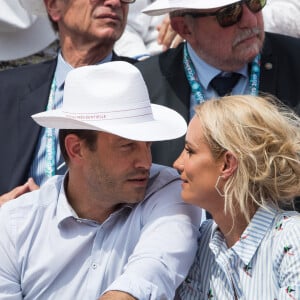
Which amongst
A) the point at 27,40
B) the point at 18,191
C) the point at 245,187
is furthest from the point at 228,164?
the point at 27,40

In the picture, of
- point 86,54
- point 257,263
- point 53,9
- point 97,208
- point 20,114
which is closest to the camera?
point 257,263

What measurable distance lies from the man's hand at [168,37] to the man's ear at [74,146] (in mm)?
1335

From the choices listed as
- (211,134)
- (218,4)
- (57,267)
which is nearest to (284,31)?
(218,4)

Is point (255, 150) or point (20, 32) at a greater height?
point (255, 150)

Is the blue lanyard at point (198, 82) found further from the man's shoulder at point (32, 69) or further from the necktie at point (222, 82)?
the man's shoulder at point (32, 69)

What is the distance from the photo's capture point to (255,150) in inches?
115

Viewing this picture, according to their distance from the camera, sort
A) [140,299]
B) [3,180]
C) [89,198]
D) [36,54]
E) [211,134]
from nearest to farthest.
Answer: [140,299], [211,134], [89,198], [3,180], [36,54]

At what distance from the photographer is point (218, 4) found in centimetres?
381

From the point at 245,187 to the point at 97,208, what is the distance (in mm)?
549

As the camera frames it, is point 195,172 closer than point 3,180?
Yes

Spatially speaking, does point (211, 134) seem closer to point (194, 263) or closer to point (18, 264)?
point (194, 263)

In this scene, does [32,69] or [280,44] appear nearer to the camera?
[280,44]

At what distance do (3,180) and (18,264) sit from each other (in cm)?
101

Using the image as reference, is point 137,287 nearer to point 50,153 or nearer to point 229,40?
point 50,153
